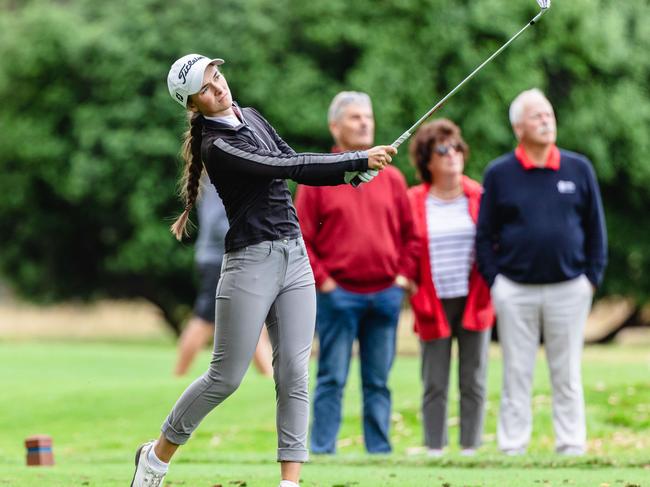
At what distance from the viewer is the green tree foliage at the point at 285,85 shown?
1043 inches

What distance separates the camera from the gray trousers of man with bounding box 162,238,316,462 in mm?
6770

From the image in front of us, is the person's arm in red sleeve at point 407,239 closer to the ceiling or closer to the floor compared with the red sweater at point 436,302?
closer to the ceiling

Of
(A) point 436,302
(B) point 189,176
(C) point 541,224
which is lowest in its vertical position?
(A) point 436,302

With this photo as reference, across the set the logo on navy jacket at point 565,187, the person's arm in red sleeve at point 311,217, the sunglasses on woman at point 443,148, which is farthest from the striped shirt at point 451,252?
the person's arm in red sleeve at point 311,217

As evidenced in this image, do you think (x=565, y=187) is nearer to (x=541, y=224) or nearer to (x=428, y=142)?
(x=541, y=224)

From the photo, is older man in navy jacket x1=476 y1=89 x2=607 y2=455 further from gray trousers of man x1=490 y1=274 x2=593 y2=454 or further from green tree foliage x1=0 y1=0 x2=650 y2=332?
green tree foliage x1=0 y1=0 x2=650 y2=332

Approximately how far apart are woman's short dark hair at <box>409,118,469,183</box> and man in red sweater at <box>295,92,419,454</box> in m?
0.27


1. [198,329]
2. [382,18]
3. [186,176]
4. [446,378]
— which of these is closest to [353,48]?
[382,18]

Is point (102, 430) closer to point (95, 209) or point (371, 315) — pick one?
point (371, 315)

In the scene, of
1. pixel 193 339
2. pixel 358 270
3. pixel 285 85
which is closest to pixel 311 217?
pixel 358 270

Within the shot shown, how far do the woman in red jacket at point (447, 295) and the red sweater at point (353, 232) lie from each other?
36 cm

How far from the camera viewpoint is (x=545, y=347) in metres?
10.0

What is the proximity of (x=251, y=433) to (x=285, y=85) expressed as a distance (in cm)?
1494

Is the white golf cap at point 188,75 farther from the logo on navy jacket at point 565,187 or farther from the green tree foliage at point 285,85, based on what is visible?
the green tree foliage at point 285,85
